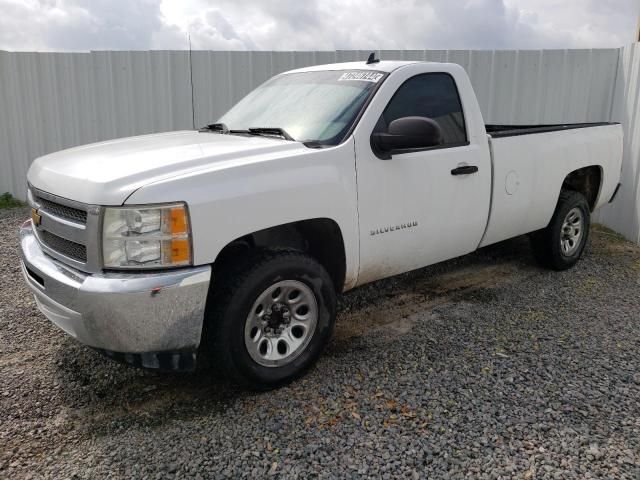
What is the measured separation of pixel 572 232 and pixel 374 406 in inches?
139

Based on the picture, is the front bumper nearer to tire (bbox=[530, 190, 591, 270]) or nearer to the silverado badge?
the silverado badge

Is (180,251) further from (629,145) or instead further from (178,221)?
(629,145)

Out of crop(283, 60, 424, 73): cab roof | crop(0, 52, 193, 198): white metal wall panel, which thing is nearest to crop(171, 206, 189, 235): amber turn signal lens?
crop(283, 60, 424, 73): cab roof

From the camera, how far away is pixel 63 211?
126 inches

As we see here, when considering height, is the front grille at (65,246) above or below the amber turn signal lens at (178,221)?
below

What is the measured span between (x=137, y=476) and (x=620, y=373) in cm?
296

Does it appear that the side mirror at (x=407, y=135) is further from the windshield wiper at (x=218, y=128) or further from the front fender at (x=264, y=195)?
the windshield wiper at (x=218, y=128)

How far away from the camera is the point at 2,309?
4.74 meters

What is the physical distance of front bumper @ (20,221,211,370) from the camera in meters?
2.81

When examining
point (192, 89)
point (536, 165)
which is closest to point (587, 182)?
point (536, 165)

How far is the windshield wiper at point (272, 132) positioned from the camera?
12.3ft

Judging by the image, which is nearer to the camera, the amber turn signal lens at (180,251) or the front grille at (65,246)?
the amber turn signal lens at (180,251)

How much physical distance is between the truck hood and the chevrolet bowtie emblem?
16 cm

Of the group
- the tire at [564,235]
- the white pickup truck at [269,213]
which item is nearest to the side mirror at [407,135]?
the white pickup truck at [269,213]
